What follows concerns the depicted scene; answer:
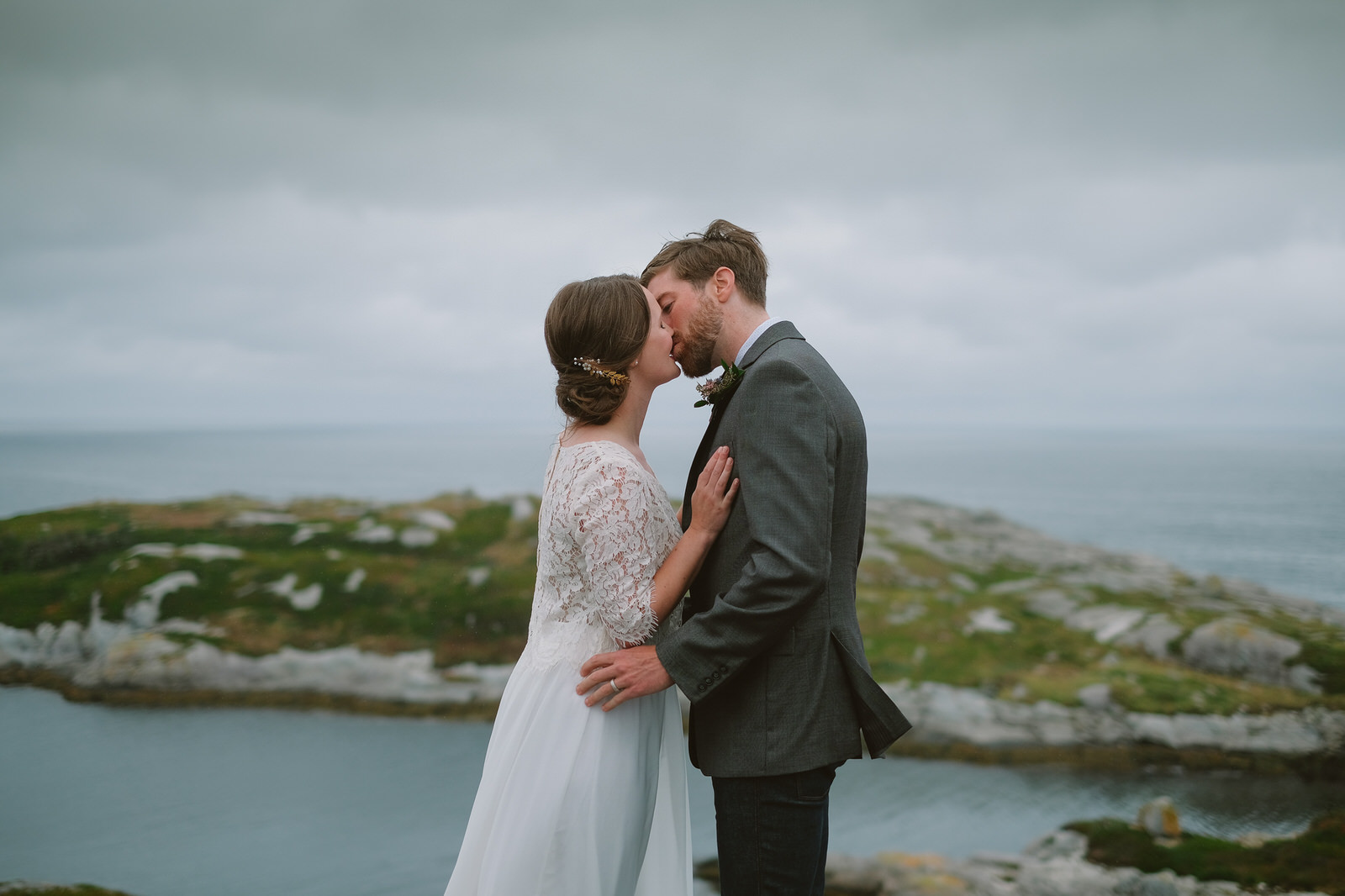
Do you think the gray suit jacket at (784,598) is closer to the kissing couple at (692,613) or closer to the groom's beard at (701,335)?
the kissing couple at (692,613)

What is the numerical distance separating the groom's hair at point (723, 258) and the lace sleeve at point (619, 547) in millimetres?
736

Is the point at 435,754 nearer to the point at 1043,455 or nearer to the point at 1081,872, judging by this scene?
the point at 1081,872

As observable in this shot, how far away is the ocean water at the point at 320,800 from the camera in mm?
5996

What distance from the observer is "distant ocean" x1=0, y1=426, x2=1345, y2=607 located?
15875mm

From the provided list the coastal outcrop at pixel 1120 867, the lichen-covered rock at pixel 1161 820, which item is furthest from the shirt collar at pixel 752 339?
the lichen-covered rock at pixel 1161 820

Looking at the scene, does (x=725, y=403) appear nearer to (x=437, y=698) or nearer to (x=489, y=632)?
(x=437, y=698)

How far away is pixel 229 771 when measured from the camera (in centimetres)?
737

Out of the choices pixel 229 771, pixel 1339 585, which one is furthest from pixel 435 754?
pixel 1339 585

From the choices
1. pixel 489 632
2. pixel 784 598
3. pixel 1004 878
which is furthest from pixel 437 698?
pixel 784 598

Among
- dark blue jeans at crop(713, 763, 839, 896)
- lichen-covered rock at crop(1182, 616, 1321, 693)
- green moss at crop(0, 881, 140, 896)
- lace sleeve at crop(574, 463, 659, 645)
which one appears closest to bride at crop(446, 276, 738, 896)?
lace sleeve at crop(574, 463, 659, 645)

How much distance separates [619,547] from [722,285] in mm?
891

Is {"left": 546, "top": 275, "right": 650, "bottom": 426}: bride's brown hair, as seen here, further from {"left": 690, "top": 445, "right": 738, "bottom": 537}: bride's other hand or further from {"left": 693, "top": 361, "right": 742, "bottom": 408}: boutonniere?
{"left": 690, "top": 445, "right": 738, "bottom": 537}: bride's other hand

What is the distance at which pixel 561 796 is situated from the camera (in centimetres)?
231

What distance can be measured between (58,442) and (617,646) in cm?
2419
